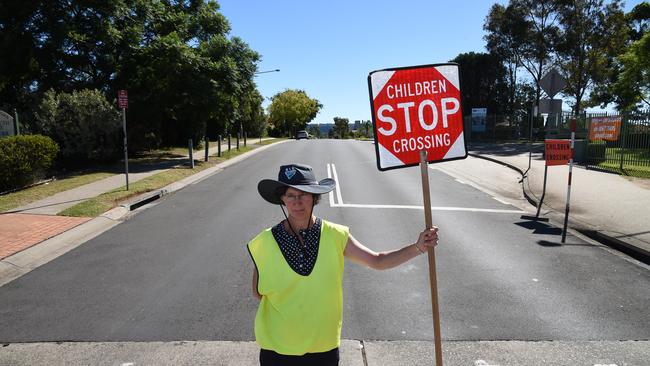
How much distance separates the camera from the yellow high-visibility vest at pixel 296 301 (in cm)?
230

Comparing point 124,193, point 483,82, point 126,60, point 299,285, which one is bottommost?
point 124,193

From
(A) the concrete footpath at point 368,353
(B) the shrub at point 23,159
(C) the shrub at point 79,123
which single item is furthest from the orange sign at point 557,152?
(C) the shrub at point 79,123

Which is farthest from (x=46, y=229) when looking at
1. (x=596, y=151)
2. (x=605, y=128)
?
(x=596, y=151)

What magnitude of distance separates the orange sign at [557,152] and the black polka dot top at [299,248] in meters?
8.72

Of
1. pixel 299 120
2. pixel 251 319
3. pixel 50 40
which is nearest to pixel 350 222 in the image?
pixel 251 319

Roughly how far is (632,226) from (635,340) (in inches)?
197

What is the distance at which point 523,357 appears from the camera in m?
3.80

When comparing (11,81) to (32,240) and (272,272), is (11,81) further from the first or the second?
(272,272)

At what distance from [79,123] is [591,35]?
36.6 meters

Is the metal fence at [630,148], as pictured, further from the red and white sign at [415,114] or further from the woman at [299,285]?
the woman at [299,285]

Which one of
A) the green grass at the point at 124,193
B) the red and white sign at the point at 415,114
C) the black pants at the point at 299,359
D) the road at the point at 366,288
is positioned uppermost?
the red and white sign at the point at 415,114

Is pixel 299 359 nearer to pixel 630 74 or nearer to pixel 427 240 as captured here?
pixel 427 240

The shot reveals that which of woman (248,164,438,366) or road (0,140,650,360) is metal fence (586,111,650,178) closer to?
road (0,140,650,360)

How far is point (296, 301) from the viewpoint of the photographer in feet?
7.54
